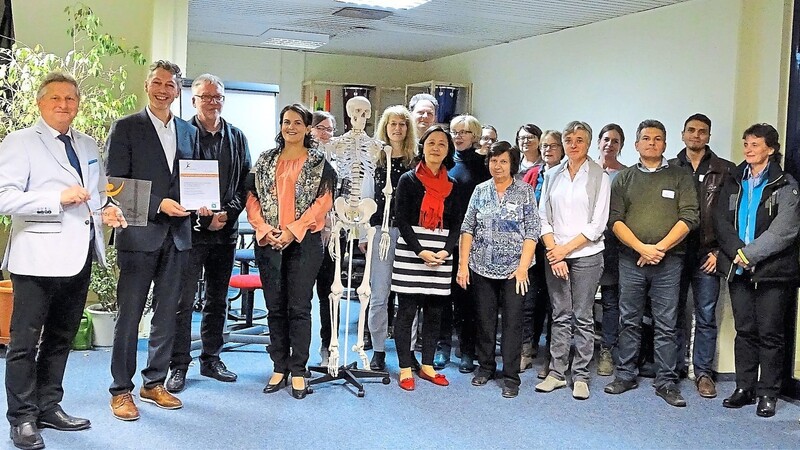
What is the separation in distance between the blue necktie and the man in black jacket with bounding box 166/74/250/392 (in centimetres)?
76

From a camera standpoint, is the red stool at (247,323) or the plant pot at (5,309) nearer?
the plant pot at (5,309)

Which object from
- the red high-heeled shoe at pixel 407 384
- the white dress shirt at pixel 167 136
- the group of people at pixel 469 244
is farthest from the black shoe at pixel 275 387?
the white dress shirt at pixel 167 136

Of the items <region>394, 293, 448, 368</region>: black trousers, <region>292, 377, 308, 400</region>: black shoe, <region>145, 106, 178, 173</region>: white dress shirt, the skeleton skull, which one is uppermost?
the skeleton skull

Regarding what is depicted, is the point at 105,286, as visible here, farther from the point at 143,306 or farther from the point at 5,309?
the point at 143,306

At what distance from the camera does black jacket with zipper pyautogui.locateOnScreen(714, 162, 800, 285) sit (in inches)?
157

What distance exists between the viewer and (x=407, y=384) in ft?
13.9

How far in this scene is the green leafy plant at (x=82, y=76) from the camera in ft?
14.4

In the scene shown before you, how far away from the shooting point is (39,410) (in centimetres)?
330

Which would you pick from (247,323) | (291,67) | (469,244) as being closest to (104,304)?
(247,323)

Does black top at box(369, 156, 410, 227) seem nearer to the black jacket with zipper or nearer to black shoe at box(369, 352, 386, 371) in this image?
black shoe at box(369, 352, 386, 371)

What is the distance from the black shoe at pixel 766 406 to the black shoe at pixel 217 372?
2941 mm

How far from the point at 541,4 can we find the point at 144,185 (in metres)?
3.69

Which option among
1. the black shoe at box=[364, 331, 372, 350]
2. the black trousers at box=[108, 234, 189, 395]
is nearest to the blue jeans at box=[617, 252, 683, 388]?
the black shoe at box=[364, 331, 372, 350]

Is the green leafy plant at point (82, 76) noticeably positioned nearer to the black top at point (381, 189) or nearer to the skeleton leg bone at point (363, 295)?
the black top at point (381, 189)
